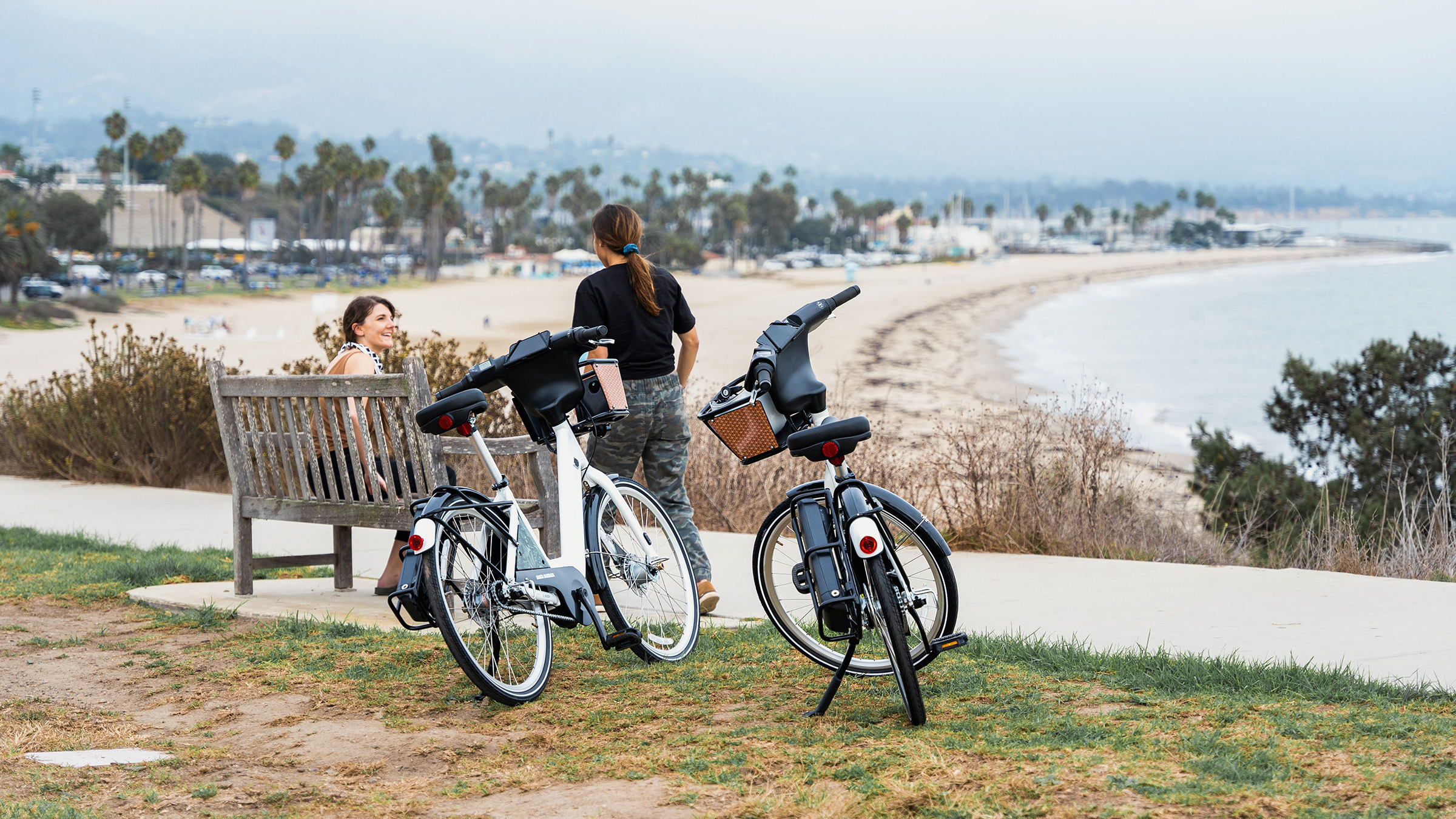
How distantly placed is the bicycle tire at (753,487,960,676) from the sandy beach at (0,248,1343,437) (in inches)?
186

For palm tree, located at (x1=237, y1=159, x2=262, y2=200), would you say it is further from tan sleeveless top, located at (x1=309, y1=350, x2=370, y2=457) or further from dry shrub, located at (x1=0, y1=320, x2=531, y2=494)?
tan sleeveless top, located at (x1=309, y1=350, x2=370, y2=457)

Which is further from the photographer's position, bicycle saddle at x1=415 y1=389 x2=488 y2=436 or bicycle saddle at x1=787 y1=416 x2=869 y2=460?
bicycle saddle at x1=415 y1=389 x2=488 y2=436

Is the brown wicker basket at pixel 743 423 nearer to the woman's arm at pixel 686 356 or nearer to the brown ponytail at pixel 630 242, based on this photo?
the brown ponytail at pixel 630 242

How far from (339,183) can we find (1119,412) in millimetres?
114839

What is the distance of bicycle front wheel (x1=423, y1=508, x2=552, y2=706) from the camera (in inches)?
157

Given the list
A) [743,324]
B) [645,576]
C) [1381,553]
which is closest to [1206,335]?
[743,324]

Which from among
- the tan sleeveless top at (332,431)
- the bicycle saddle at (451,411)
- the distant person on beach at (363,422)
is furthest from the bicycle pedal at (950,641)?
the tan sleeveless top at (332,431)

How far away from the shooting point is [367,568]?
22.0ft

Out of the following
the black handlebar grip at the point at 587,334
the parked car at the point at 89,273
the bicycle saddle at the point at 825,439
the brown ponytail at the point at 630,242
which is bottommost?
the bicycle saddle at the point at 825,439

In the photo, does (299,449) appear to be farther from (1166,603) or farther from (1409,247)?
(1409,247)

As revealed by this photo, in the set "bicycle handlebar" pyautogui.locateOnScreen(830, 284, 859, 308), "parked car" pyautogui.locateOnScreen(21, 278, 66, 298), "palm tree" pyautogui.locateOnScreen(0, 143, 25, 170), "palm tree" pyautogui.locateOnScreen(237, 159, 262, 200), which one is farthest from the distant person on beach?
"palm tree" pyautogui.locateOnScreen(0, 143, 25, 170)

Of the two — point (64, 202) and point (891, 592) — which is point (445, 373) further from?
point (64, 202)

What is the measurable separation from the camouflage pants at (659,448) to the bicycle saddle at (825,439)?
1.53 m

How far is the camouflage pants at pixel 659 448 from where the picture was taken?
5.23 meters
